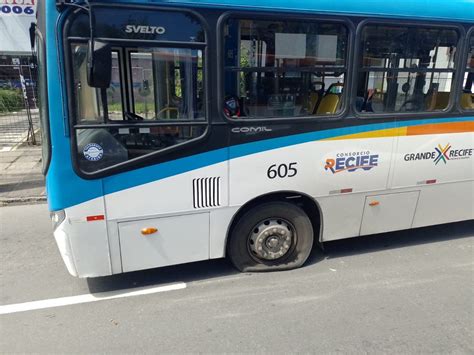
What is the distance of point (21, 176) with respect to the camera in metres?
7.60

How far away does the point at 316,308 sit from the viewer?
3.36 meters

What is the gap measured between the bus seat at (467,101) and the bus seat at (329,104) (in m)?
1.58

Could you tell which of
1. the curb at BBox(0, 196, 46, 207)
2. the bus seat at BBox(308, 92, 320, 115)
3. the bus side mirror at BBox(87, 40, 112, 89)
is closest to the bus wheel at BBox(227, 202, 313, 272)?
the bus seat at BBox(308, 92, 320, 115)

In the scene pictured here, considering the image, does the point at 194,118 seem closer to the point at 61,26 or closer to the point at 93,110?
the point at 93,110

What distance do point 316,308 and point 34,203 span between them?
16.7 ft

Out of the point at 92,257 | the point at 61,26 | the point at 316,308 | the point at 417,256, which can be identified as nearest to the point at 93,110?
the point at 61,26

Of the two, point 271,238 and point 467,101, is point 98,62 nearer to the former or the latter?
point 271,238

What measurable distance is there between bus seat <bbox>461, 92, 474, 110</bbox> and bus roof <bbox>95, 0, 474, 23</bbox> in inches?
30.9

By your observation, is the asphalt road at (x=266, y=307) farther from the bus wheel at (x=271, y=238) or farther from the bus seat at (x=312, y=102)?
the bus seat at (x=312, y=102)

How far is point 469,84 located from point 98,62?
397 cm

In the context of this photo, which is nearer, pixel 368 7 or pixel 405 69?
pixel 368 7

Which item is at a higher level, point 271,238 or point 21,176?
point 271,238

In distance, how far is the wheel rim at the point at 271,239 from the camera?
3822 mm

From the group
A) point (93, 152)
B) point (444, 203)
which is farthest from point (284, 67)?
point (444, 203)
